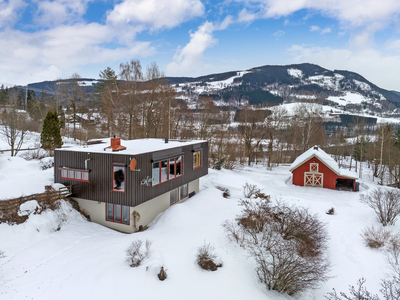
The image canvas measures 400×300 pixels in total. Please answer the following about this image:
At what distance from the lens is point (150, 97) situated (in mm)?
28094

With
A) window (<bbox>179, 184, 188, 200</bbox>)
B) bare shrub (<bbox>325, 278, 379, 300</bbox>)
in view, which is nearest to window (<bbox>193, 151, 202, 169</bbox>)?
window (<bbox>179, 184, 188, 200</bbox>)

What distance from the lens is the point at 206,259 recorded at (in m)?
9.70

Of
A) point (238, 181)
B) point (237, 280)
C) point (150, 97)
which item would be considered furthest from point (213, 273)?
point (150, 97)

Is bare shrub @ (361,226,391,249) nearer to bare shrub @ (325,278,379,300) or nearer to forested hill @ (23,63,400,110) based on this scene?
bare shrub @ (325,278,379,300)

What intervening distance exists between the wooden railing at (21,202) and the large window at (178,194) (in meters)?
6.10

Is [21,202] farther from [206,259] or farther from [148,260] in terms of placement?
[206,259]

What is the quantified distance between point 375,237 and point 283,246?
18.1 ft

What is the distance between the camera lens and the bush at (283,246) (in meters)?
8.88

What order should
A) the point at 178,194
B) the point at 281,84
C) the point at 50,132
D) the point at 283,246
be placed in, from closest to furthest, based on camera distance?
the point at 283,246
the point at 178,194
the point at 50,132
the point at 281,84

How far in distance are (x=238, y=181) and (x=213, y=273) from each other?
15.6m

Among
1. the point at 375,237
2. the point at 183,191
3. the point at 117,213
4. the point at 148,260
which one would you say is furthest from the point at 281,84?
the point at 148,260

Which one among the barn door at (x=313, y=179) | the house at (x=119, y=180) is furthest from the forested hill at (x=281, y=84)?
the house at (x=119, y=180)

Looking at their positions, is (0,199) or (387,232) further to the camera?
(387,232)

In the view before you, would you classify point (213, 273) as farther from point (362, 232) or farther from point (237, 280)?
point (362, 232)
